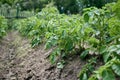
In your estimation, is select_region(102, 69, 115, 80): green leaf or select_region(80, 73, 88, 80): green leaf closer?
select_region(102, 69, 115, 80): green leaf

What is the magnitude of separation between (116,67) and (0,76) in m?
2.49

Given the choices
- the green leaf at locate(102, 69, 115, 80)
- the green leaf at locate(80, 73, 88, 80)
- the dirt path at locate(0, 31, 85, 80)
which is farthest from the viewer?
the dirt path at locate(0, 31, 85, 80)

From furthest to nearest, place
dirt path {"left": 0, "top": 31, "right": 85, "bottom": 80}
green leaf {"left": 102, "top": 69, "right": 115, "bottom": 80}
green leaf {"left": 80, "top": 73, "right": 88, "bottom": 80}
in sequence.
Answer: dirt path {"left": 0, "top": 31, "right": 85, "bottom": 80} < green leaf {"left": 80, "top": 73, "right": 88, "bottom": 80} < green leaf {"left": 102, "top": 69, "right": 115, "bottom": 80}

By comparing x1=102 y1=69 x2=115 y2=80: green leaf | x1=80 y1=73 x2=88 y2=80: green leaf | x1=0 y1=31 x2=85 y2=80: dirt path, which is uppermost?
x1=102 y1=69 x2=115 y2=80: green leaf

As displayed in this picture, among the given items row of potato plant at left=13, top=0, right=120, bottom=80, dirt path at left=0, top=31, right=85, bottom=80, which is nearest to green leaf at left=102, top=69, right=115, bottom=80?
row of potato plant at left=13, top=0, right=120, bottom=80

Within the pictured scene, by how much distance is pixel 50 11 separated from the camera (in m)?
7.41

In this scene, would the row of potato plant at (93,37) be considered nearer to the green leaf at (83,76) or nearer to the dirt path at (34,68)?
the green leaf at (83,76)

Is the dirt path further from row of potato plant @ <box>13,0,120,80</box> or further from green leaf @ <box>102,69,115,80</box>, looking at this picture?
green leaf @ <box>102,69,115,80</box>

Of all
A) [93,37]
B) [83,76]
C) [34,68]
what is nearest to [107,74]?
[83,76]

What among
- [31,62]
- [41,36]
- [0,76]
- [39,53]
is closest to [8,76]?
[0,76]

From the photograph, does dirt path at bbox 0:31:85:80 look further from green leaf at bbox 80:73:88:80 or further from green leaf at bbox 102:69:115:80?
green leaf at bbox 102:69:115:80

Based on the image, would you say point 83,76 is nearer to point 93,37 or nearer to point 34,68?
point 93,37

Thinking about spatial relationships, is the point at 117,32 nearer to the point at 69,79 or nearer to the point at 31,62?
the point at 69,79

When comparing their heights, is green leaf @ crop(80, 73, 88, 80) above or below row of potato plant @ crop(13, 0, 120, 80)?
below
